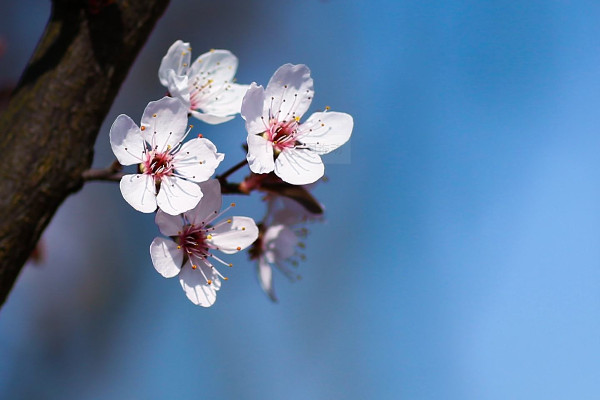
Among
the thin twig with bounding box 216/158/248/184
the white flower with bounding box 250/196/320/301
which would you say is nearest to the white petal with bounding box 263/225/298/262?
the white flower with bounding box 250/196/320/301

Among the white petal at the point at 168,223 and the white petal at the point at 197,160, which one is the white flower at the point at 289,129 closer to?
the white petal at the point at 197,160

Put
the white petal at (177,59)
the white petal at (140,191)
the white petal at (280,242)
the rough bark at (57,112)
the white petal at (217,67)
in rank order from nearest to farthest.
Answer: the white petal at (140,191)
the rough bark at (57,112)
the white petal at (177,59)
the white petal at (217,67)
the white petal at (280,242)

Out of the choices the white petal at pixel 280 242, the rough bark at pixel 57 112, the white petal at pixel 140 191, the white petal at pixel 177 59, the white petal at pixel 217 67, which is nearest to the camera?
the white petal at pixel 140 191

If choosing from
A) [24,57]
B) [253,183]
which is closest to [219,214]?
[253,183]

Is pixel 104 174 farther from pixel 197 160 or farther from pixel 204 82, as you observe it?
pixel 204 82

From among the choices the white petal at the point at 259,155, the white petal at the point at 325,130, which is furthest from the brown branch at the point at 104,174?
the white petal at the point at 325,130

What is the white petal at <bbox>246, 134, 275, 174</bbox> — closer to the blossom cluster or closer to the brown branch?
the blossom cluster

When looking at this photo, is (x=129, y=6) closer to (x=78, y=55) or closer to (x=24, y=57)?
(x=78, y=55)
